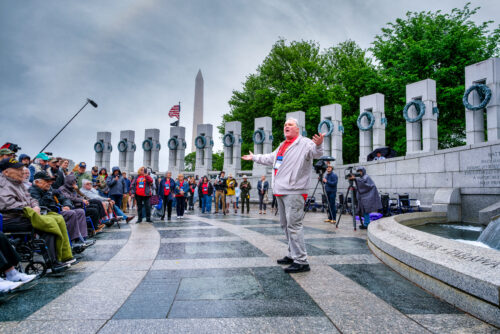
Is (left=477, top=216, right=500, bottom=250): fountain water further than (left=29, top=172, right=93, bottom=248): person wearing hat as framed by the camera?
No

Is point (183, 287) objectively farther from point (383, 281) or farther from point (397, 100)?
point (397, 100)

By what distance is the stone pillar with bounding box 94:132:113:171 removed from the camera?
33.3 m

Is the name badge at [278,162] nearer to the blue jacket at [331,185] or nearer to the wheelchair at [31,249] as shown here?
the wheelchair at [31,249]

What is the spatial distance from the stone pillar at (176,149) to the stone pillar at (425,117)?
1993 centimetres

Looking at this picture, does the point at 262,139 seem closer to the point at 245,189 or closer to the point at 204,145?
the point at 204,145

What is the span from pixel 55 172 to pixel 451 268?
7892mm

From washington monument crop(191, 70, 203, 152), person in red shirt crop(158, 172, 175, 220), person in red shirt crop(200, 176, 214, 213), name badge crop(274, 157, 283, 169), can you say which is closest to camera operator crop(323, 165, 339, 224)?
person in red shirt crop(158, 172, 175, 220)

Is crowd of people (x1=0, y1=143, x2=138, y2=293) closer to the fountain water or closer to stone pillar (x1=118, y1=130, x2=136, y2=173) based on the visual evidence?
the fountain water

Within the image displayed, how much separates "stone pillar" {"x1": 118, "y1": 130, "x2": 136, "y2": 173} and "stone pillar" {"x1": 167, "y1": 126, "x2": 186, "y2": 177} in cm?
450

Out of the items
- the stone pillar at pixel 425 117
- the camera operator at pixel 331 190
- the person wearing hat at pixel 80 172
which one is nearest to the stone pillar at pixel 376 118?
the stone pillar at pixel 425 117

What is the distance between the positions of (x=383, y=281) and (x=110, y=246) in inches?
199

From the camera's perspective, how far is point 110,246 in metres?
6.38

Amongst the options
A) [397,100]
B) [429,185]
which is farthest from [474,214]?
[397,100]

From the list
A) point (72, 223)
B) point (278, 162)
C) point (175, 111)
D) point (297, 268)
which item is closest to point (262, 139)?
point (175, 111)
